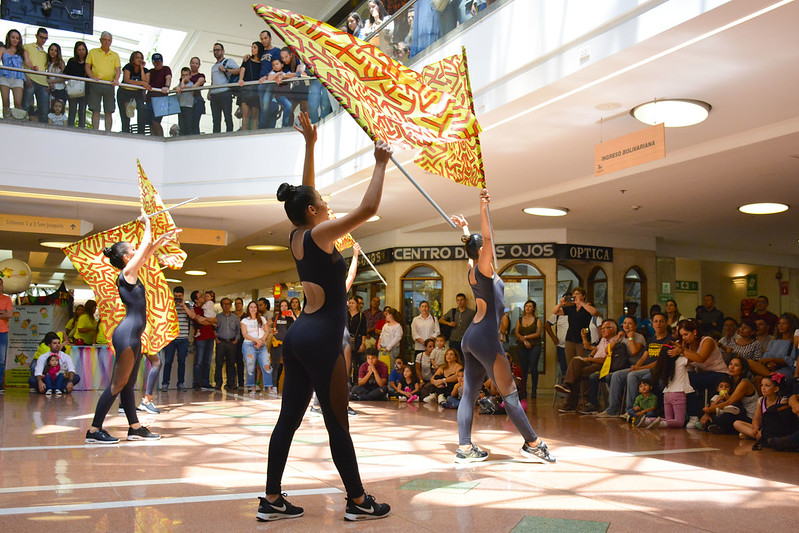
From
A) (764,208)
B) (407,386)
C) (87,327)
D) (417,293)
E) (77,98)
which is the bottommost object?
(407,386)

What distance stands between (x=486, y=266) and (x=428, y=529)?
8.00ft

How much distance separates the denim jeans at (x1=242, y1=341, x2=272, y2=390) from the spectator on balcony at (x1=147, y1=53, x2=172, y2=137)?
4.39 m

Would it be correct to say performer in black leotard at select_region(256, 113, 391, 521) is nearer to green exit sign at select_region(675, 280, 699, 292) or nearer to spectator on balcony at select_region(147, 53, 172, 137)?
spectator on balcony at select_region(147, 53, 172, 137)

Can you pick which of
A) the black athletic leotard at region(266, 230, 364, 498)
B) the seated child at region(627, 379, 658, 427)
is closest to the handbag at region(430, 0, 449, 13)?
the seated child at region(627, 379, 658, 427)

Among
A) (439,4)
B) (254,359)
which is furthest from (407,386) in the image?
(439,4)

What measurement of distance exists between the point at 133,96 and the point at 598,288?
→ 33.9 feet

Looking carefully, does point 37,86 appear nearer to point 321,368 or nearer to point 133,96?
point 133,96

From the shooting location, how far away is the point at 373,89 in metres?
4.28

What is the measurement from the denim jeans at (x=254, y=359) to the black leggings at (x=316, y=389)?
10790 mm

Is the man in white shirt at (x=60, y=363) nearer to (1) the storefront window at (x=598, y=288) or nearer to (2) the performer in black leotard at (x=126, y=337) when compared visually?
(2) the performer in black leotard at (x=126, y=337)

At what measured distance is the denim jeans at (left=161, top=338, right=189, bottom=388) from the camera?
1416 cm

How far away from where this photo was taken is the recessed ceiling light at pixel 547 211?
13484mm

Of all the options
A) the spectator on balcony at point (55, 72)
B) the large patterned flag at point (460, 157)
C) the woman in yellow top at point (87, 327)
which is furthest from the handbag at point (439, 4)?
the woman in yellow top at point (87, 327)

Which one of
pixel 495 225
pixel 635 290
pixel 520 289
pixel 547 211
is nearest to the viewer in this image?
pixel 547 211
